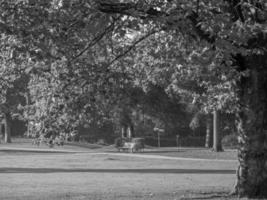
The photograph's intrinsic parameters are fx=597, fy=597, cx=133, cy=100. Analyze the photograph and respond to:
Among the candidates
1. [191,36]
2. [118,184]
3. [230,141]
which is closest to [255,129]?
[191,36]

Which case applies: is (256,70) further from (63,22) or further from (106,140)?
(106,140)

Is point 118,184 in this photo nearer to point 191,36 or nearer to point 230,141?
point 191,36

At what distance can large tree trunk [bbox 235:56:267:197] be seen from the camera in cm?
1406

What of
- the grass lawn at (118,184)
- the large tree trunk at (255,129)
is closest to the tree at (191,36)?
the large tree trunk at (255,129)

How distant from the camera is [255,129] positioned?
14.1 meters

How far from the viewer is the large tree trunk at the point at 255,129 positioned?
1406 centimetres

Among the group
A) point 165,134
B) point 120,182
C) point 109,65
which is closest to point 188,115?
point 165,134

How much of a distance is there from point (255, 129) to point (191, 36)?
2893 mm

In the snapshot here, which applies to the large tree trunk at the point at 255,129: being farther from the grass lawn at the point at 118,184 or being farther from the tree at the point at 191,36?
the grass lawn at the point at 118,184

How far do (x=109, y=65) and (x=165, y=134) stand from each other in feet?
201

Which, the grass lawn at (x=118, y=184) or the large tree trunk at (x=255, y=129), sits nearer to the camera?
the large tree trunk at (x=255, y=129)

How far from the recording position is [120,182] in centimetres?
2077

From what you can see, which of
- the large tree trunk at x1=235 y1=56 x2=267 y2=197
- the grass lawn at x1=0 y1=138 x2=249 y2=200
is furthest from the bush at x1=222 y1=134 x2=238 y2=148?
the large tree trunk at x1=235 y1=56 x2=267 y2=197

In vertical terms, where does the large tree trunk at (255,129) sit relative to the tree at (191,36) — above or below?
below
